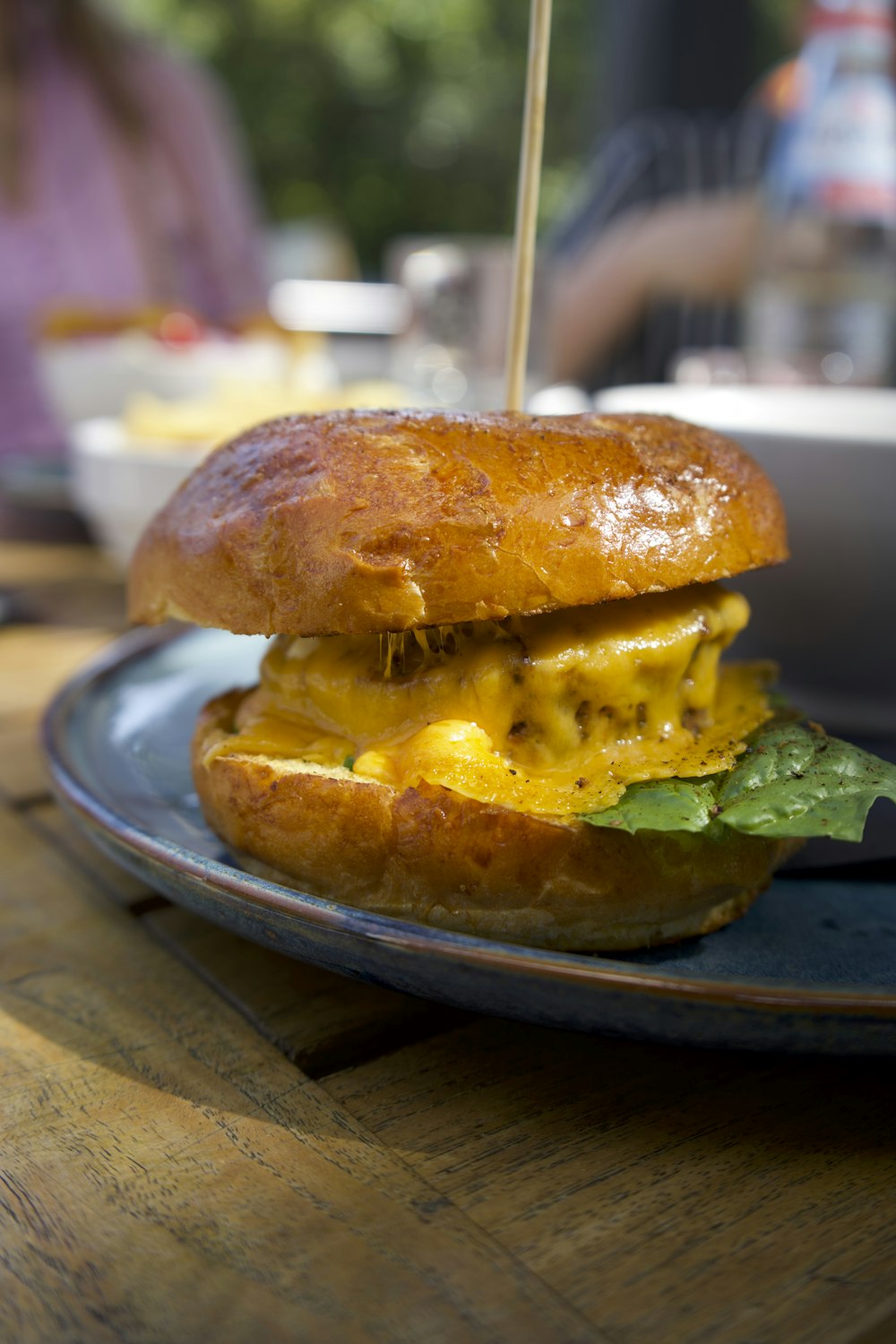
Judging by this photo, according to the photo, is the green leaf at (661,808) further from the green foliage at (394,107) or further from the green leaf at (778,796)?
the green foliage at (394,107)

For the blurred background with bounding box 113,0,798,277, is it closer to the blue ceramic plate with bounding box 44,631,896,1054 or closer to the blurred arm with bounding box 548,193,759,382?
the blurred arm with bounding box 548,193,759,382

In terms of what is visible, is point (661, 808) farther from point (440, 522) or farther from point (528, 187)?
point (528, 187)

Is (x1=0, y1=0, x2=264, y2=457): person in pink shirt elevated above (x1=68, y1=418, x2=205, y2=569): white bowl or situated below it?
above

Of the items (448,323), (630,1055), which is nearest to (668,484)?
(630,1055)

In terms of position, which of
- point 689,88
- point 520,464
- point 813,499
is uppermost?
point 689,88

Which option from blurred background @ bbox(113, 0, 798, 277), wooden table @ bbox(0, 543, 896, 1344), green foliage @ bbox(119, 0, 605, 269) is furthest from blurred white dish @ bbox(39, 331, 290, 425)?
green foliage @ bbox(119, 0, 605, 269)

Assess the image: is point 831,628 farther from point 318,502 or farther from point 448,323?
point 448,323

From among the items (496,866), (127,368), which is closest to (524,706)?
(496,866)
